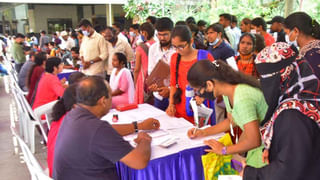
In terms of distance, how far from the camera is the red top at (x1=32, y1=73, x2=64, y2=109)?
3.21 meters

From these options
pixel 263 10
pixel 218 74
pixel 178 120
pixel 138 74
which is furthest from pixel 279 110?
pixel 263 10

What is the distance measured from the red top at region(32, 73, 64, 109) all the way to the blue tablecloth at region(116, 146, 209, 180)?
176 centimetres

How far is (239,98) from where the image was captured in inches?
58.8

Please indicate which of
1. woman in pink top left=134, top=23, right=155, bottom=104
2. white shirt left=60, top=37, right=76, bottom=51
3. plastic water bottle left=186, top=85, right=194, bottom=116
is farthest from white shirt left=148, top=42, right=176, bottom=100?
white shirt left=60, top=37, right=76, bottom=51

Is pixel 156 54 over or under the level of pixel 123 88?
over

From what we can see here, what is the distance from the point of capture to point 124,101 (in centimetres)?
314

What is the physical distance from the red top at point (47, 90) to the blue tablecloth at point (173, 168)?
5.78 feet

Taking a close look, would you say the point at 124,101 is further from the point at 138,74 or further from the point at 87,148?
the point at 87,148

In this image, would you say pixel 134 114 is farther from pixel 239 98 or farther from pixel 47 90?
pixel 47 90

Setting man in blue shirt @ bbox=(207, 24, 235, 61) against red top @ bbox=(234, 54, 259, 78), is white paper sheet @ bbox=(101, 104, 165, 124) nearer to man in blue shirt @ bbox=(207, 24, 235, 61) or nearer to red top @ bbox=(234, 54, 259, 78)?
red top @ bbox=(234, 54, 259, 78)

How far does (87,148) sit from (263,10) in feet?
21.7

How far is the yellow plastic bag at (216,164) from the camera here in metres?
1.63

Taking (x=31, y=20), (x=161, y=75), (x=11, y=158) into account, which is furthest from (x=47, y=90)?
(x=31, y=20)

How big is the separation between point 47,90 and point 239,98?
2.41m
